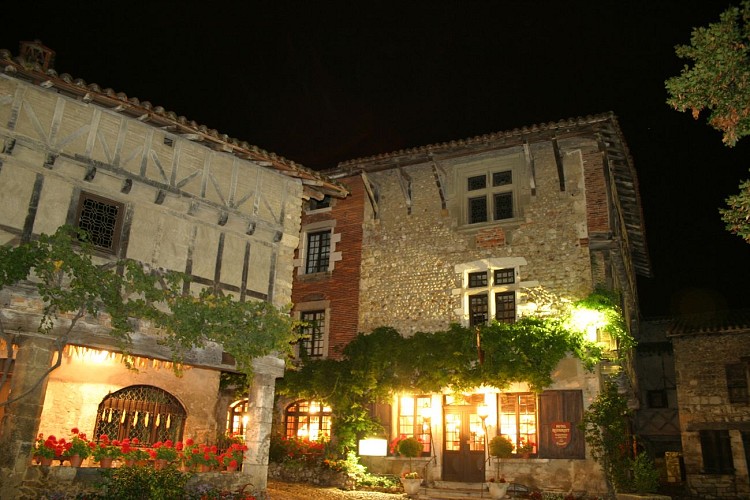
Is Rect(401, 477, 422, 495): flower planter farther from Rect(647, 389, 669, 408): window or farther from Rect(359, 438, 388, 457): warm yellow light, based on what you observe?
Rect(647, 389, 669, 408): window

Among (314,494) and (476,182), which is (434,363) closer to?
(314,494)

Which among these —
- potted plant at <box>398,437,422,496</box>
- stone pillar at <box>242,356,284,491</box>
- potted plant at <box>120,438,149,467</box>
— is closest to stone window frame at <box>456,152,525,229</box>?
potted plant at <box>398,437,422,496</box>

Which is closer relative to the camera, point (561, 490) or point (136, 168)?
point (136, 168)

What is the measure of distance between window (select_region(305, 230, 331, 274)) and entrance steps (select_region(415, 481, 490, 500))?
7.35m

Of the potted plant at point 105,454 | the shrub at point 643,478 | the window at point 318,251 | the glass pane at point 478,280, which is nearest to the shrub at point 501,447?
the shrub at point 643,478

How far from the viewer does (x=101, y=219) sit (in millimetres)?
11227

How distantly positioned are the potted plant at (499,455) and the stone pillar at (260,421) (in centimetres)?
522

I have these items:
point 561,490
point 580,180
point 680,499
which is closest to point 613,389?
point 561,490

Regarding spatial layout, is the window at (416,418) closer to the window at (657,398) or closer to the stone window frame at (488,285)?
the stone window frame at (488,285)

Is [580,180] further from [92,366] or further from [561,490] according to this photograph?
[92,366]

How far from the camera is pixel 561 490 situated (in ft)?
47.2

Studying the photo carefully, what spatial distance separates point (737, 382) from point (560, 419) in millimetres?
9390

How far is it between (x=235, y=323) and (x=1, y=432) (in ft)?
13.4

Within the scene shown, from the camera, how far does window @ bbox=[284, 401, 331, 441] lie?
1794 cm
